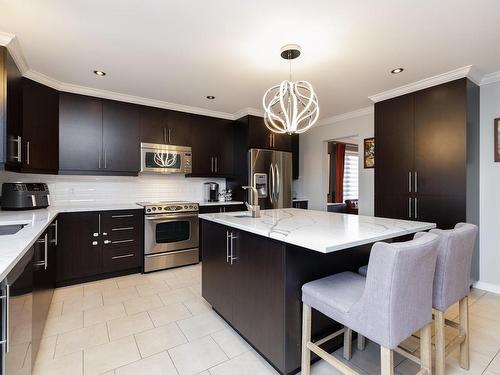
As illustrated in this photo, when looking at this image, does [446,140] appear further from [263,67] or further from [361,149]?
[263,67]

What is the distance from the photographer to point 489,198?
9.48 feet

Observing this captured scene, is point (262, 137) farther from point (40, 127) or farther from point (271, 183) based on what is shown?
point (40, 127)

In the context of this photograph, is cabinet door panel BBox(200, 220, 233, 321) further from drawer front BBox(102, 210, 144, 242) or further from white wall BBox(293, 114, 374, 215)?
white wall BBox(293, 114, 374, 215)

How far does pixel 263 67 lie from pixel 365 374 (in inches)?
107

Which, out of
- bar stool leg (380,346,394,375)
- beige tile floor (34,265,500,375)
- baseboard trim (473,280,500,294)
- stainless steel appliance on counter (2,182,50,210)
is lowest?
beige tile floor (34,265,500,375)

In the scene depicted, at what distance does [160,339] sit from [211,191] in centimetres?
273

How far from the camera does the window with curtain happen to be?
6.65 metres

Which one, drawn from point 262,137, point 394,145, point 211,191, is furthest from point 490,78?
point 211,191

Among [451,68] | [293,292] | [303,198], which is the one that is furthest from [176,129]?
[451,68]

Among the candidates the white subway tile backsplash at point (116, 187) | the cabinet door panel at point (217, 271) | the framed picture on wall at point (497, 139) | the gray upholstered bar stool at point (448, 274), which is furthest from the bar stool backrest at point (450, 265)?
the white subway tile backsplash at point (116, 187)

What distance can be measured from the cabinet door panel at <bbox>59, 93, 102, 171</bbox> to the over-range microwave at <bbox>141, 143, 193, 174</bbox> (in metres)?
0.57

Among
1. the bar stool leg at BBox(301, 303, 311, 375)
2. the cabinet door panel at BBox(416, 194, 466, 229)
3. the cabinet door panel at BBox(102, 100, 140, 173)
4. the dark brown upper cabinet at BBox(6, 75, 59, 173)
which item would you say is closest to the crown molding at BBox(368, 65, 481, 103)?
the cabinet door panel at BBox(416, 194, 466, 229)

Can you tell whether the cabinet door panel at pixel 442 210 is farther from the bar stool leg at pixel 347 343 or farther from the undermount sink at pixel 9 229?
the undermount sink at pixel 9 229

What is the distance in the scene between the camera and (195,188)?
4531 mm
